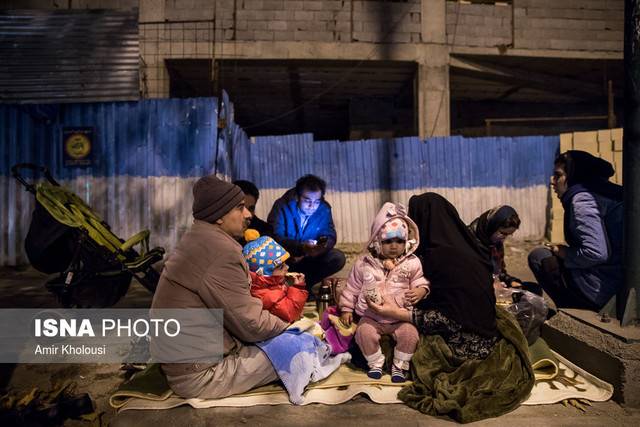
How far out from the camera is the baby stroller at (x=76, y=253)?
3.95 meters

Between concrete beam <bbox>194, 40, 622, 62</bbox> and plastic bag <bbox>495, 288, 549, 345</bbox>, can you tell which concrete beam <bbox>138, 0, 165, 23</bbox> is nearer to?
concrete beam <bbox>194, 40, 622, 62</bbox>

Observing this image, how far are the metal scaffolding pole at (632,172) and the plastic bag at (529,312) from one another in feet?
1.71

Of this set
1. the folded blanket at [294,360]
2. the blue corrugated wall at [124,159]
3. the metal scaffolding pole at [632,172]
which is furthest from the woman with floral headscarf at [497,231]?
the blue corrugated wall at [124,159]

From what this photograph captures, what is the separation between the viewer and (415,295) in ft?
9.20

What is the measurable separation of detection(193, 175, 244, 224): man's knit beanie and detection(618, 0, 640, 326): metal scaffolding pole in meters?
2.74

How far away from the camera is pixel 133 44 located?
9.98 meters

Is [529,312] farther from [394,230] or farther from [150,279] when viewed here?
[150,279]

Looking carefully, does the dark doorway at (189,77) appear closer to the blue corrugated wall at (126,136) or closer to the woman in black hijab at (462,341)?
the blue corrugated wall at (126,136)

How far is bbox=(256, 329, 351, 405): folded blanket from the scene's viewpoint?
259cm

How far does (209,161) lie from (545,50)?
9.62 m

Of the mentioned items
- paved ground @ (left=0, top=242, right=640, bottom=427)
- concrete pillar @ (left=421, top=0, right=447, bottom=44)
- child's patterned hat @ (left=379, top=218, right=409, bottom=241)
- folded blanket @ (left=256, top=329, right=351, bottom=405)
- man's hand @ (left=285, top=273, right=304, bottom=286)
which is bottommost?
paved ground @ (left=0, top=242, right=640, bottom=427)

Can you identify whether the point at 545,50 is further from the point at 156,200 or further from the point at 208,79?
the point at 156,200

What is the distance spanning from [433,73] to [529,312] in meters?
9.00

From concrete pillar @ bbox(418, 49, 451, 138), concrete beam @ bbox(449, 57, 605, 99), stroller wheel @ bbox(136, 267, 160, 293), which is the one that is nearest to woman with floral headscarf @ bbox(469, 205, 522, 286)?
stroller wheel @ bbox(136, 267, 160, 293)
